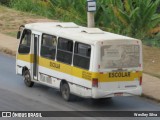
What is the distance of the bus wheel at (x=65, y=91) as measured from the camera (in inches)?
779

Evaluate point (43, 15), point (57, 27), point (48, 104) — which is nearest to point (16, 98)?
point (48, 104)

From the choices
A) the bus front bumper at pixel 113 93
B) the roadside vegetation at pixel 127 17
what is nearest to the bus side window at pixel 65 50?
the bus front bumper at pixel 113 93

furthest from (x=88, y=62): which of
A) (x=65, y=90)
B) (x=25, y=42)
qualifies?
(x=25, y=42)

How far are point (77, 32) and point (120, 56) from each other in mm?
1754

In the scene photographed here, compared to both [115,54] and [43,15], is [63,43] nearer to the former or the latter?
[115,54]

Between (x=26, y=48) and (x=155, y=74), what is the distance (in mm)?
5113

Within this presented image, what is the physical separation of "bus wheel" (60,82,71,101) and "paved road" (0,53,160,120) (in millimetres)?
155

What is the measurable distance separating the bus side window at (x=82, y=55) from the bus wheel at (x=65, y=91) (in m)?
0.83

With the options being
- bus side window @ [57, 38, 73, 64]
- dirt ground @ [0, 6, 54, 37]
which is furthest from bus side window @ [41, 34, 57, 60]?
dirt ground @ [0, 6, 54, 37]

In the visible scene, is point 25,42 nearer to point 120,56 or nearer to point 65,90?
point 65,90

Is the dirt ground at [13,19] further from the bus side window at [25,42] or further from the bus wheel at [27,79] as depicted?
the bus wheel at [27,79]

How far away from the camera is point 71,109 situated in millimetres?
18812

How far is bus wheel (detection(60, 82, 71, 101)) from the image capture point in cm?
1978

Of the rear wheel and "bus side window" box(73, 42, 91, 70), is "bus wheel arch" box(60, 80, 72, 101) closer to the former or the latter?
the rear wheel
